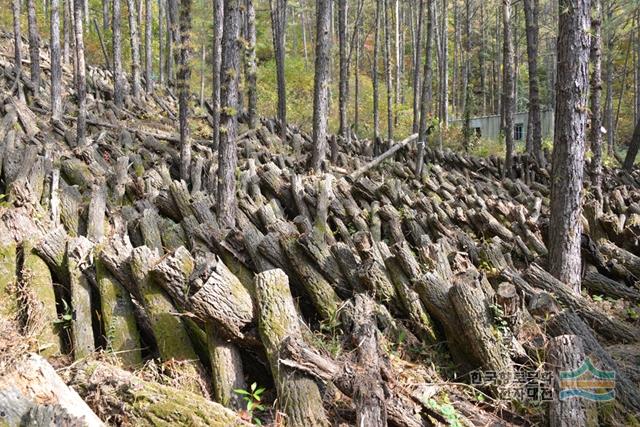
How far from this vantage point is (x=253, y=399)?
3639 millimetres

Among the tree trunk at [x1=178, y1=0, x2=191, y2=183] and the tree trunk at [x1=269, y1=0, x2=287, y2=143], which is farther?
the tree trunk at [x1=269, y1=0, x2=287, y2=143]

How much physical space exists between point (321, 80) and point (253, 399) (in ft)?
26.8


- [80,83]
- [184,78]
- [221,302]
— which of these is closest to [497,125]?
[184,78]

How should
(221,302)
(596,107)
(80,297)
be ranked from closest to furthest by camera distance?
(221,302), (80,297), (596,107)

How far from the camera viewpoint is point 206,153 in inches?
448

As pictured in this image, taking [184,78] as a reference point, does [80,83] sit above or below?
above

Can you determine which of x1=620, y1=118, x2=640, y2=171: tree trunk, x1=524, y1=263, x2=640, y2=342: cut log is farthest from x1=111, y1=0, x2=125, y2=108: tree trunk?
x1=620, y1=118, x2=640, y2=171: tree trunk

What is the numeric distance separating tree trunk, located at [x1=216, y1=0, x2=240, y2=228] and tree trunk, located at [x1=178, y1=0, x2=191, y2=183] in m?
2.53

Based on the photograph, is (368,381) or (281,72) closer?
(368,381)

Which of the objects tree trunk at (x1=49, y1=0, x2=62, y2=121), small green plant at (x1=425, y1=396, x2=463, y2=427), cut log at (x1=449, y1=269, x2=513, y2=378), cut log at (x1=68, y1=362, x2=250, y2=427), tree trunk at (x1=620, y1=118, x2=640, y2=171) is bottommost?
small green plant at (x1=425, y1=396, x2=463, y2=427)

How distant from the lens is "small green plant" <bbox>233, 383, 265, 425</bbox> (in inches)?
134

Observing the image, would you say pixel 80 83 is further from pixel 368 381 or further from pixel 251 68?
pixel 368 381

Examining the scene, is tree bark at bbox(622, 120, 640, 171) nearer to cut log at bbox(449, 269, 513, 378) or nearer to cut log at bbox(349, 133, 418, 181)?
cut log at bbox(349, 133, 418, 181)

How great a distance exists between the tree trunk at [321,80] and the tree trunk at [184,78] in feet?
8.89
